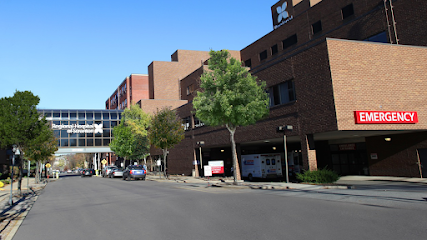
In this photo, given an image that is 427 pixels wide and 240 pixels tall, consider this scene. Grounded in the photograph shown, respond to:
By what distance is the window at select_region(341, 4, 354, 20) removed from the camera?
1125 inches

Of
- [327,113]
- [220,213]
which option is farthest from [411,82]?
[220,213]

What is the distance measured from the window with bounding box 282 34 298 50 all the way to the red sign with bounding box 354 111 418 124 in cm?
1696

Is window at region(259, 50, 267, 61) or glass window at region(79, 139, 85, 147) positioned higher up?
window at region(259, 50, 267, 61)

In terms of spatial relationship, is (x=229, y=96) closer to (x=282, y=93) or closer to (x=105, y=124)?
(x=282, y=93)

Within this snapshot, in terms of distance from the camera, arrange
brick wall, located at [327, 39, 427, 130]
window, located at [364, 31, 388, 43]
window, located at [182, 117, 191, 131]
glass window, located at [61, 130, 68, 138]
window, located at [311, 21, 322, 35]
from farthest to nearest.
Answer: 1. glass window, located at [61, 130, 68, 138]
2. window, located at [182, 117, 191, 131]
3. window, located at [311, 21, 322, 35]
4. window, located at [364, 31, 388, 43]
5. brick wall, located at [327, 39, 427, 130]

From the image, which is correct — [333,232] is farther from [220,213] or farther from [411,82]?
[411,82]

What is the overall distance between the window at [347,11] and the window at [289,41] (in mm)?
6193

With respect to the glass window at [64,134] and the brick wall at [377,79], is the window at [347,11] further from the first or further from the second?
the glass window at [64,134]

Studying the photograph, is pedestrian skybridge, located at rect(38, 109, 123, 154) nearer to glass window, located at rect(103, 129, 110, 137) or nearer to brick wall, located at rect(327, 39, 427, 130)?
glass window, located at rect(103, 129, 110, 137)

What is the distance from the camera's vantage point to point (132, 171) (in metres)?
36.6

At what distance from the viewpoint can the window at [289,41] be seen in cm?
3491

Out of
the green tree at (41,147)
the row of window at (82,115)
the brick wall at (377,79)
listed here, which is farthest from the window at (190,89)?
the brick wall at (377,79)

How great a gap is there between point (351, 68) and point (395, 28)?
22.9ft

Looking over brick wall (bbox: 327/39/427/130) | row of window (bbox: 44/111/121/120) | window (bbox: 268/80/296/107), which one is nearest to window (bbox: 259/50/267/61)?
window (bbox: 268/80/296/107)
